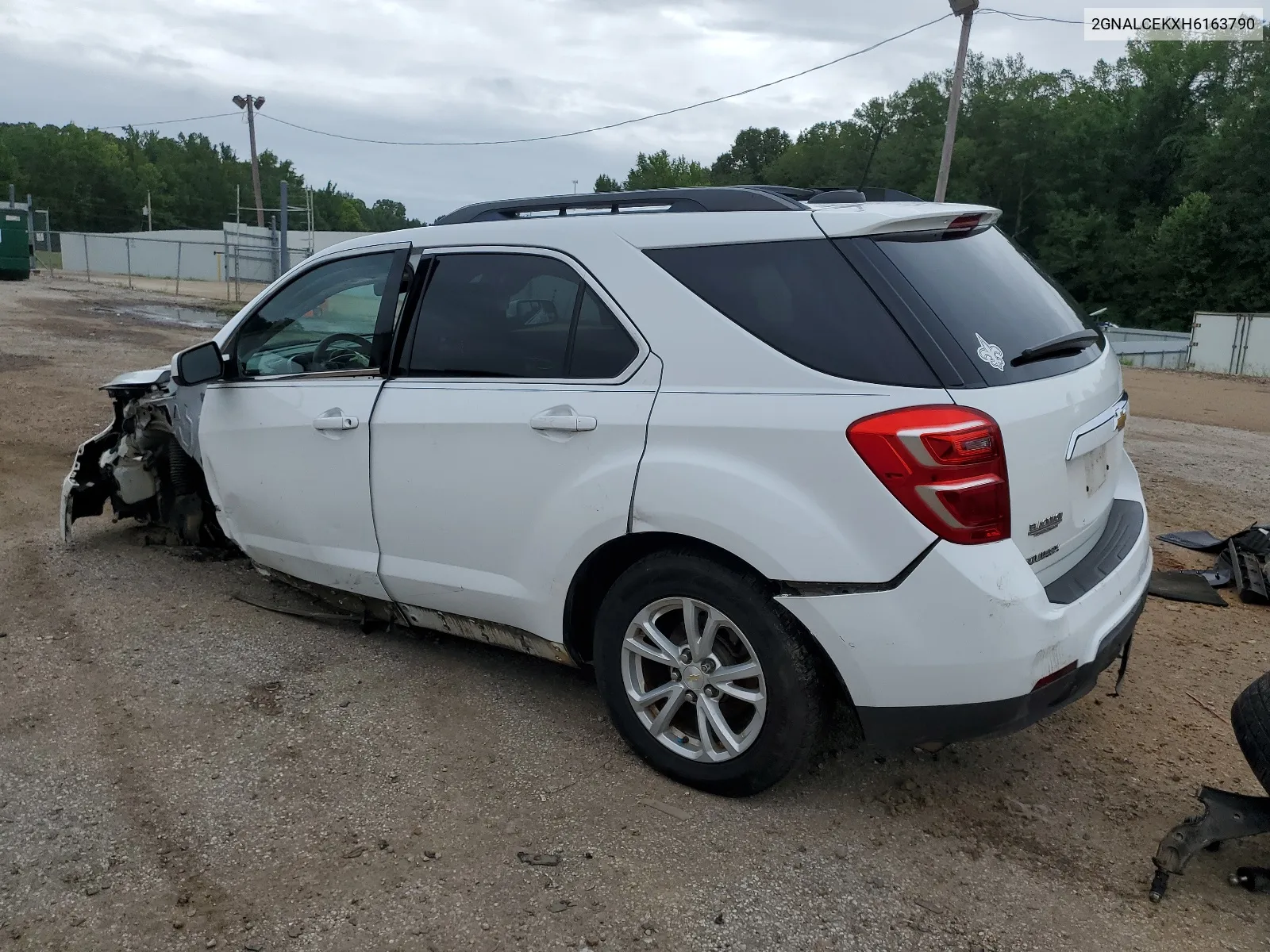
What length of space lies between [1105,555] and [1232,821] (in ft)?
2.70

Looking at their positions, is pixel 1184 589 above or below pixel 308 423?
below

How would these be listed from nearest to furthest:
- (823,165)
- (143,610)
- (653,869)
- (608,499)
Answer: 1. (653,869)
2. (608,499)
3. (143,610)
4. (823,165)

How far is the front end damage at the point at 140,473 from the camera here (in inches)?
213

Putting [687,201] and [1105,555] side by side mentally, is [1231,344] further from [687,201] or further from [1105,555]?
[687,201]

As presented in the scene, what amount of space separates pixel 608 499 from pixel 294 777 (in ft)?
4.62

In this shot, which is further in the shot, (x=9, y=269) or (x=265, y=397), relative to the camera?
(x=9, y=269)

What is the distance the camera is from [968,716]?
275cm

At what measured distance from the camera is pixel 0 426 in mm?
9164

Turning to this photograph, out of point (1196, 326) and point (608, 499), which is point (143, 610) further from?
point (1196, 326)

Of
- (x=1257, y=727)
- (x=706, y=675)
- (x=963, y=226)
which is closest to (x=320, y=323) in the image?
(x=706, y=675)

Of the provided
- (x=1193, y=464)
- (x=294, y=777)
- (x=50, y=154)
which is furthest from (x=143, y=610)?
(x=50, y=154)

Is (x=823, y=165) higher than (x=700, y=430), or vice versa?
(x=823, y=165)

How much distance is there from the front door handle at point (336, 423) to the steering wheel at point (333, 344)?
31cm

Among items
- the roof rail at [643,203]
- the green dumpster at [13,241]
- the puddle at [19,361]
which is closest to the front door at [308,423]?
the roof rail at [643,203]
